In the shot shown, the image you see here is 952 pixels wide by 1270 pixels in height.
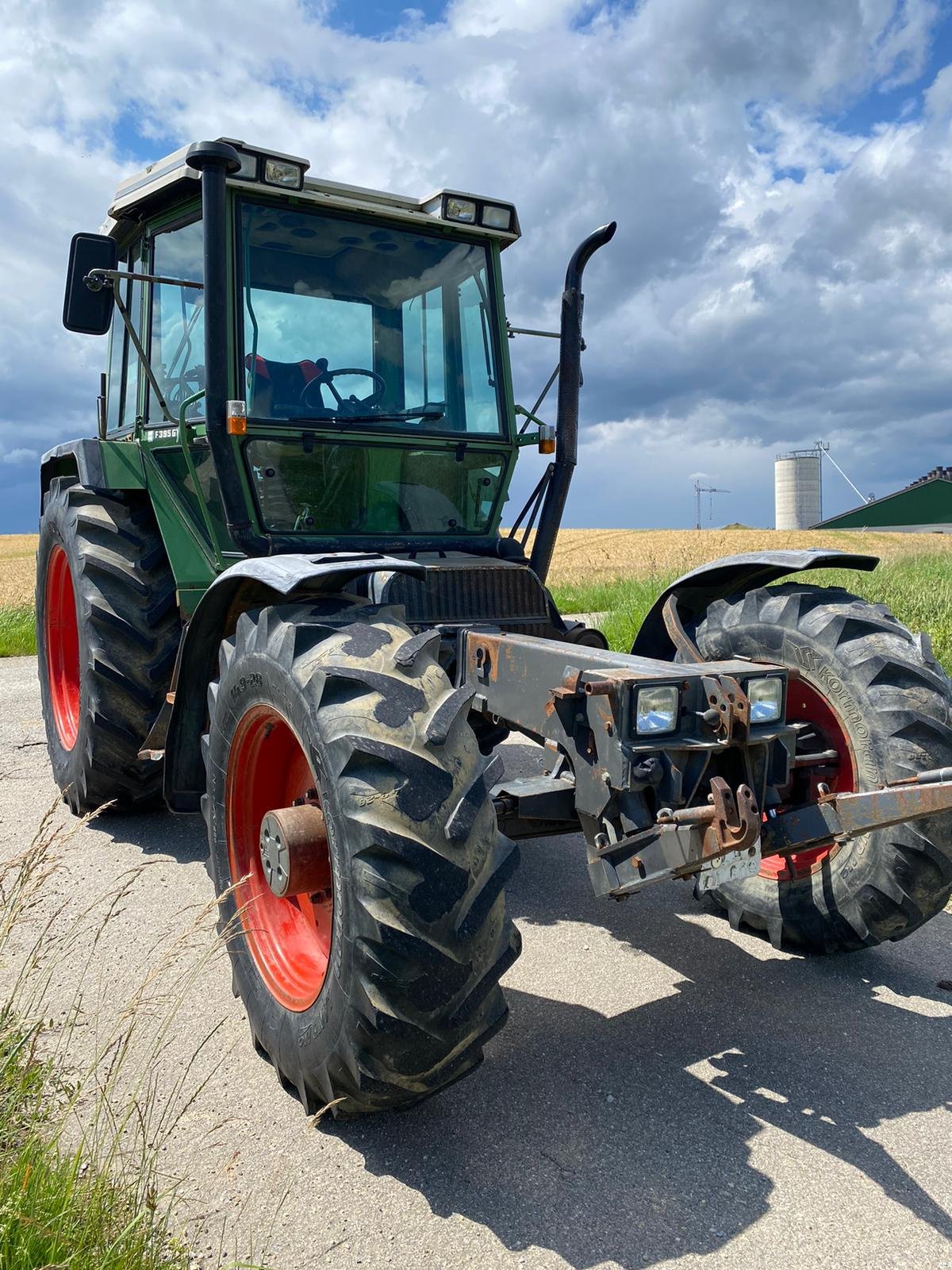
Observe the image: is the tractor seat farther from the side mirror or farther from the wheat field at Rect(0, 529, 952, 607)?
the wheat field at Rect(0, 529, 952, 607)

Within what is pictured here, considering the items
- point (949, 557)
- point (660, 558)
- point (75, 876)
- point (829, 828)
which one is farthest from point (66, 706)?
point (660, 558)

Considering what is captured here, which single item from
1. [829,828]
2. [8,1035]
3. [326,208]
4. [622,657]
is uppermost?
[326,208]

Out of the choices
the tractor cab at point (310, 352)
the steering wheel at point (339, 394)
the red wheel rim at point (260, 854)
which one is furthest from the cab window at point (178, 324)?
the red wheel rim at point (260, 854)

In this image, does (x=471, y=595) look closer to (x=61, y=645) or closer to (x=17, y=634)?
(x=61, y=645)

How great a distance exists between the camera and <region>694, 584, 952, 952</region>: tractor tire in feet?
10.5

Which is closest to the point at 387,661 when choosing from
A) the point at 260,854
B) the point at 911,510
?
the point at 260,854

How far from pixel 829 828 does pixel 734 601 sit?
1279 mm

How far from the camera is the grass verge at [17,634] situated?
12125 mm

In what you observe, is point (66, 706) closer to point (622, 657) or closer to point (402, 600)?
point (402, 600)

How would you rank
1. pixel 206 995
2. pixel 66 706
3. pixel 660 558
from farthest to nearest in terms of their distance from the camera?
1. pixel 660 558
2. pixel 66 706
3. pixel 206 995

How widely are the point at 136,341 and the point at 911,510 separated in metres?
51.9

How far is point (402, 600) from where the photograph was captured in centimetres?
386

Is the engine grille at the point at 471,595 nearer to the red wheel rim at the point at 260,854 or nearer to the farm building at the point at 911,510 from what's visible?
the red wheel rim at the point at 260,854

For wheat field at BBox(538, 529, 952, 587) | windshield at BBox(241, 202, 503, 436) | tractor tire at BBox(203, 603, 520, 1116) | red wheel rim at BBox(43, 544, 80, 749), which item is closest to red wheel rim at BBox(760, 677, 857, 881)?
tractor tire at BBox(203, 603, 520, 1116)
